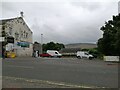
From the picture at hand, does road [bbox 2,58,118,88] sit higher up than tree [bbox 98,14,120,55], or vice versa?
tree [bbox 98,14,120,55]

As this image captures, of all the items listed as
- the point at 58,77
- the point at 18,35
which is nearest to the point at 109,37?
the point at 18,35

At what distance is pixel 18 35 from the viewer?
216 ft

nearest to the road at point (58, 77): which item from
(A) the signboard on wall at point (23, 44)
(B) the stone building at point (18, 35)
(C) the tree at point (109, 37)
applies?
(C) the tree at point (109, 37)

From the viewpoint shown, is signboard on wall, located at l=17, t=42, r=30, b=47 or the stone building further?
signboard on wall, located at l=17, t=42, r=30, b=47

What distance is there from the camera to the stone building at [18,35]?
6082 centimetres

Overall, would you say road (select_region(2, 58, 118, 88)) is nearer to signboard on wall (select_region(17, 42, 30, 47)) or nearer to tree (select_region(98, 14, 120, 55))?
tree (select_region(98, 14, 120, 55))

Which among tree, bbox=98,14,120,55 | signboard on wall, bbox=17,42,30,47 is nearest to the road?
tree, bbox=98,14,120,55

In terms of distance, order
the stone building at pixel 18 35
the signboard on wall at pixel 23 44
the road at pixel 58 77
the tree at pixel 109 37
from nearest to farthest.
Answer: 1. the road at pixel 58 77
2. the tree at pixel 109 37
3. the stone building at pixel 18 35
4. the signboard on wall at pixel 23 44

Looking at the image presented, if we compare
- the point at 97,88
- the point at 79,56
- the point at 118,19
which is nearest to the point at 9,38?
the point at 79,56

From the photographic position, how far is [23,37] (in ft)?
226

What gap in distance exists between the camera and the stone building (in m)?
60.8

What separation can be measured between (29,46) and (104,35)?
26017 mm

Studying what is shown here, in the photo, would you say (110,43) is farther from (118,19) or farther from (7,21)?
(7,21)

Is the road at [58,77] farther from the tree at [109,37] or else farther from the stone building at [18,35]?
the stone building at [18,35]
